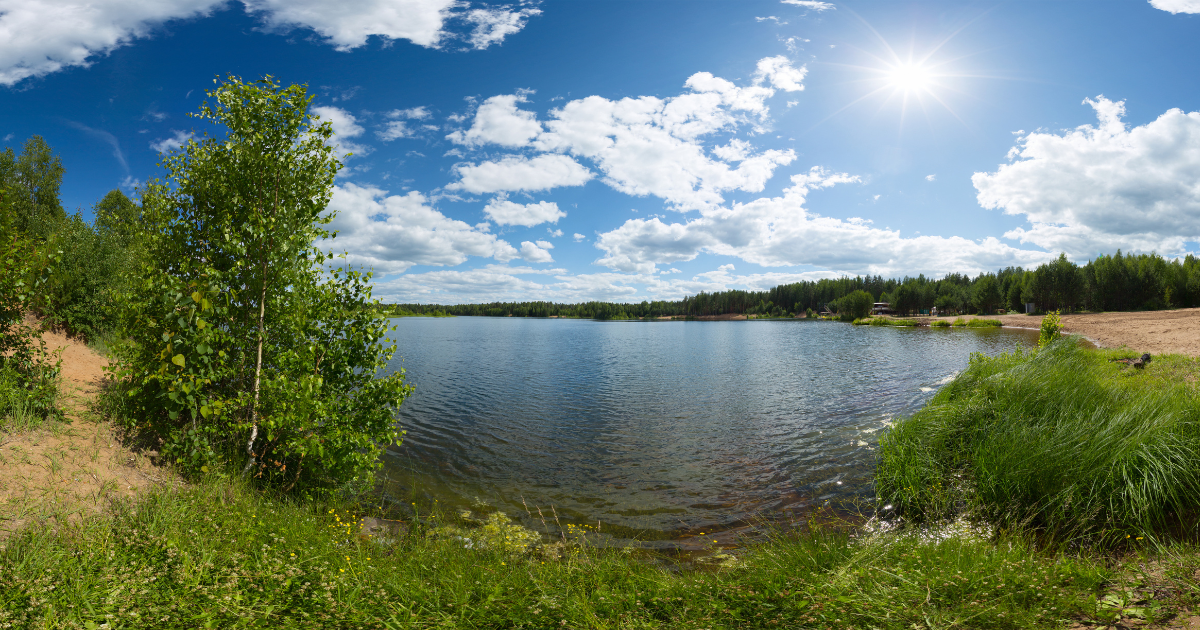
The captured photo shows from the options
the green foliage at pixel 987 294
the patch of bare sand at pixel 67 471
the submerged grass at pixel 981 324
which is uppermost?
the green foliage at pixel 987 294

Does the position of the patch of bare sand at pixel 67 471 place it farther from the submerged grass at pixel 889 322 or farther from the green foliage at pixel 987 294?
the green foliage at pixel 987 294

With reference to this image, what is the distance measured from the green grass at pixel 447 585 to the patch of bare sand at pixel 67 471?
20.5 inches

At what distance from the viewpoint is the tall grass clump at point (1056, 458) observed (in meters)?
7.14

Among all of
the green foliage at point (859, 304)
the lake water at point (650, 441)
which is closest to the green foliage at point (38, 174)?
the lake water at point (650, 441)

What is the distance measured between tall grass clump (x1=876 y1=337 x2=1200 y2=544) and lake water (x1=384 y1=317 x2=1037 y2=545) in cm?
194

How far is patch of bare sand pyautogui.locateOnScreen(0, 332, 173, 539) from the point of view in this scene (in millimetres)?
6012

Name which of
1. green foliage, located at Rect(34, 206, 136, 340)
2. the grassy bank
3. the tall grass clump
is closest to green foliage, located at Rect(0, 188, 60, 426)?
the grassy bank

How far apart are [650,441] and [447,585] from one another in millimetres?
12290

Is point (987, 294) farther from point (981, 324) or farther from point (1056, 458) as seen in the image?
point (1056, 458)

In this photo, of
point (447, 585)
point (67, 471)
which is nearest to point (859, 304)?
point (447, 585)

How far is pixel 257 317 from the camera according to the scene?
8.54 metres

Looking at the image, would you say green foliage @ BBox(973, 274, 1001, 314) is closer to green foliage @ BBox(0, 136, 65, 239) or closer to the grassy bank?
the grassy bank

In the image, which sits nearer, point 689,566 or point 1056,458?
point 1056,458

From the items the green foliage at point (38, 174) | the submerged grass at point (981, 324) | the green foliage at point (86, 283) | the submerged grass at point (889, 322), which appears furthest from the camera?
the submerged grass at point (889, 322)
